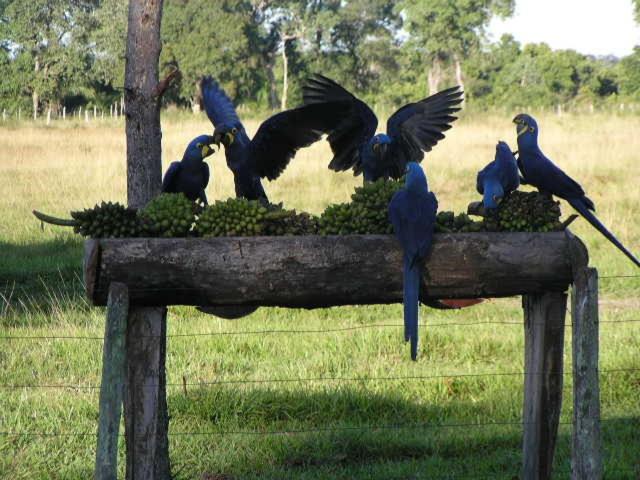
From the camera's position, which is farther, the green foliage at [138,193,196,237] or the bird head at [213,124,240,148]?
the bird head at [213,124,240,148]

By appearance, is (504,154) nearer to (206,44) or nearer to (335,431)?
(335,431)

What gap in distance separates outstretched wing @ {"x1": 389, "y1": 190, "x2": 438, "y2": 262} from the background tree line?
1313 inches

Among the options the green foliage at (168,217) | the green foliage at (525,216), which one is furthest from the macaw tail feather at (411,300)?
the green foliage at (168,217)

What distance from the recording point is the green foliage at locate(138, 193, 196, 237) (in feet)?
12.3

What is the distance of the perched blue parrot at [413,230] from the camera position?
3.72 m

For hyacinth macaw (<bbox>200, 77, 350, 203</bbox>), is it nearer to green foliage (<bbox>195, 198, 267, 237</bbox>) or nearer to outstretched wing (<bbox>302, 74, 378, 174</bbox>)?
outstretched wing (<bbox>302, 74, 378, 174</bbox>)

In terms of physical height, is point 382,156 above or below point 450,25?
below

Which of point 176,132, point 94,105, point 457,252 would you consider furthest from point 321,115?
point 94,105


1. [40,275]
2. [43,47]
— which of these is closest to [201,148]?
[40,275]

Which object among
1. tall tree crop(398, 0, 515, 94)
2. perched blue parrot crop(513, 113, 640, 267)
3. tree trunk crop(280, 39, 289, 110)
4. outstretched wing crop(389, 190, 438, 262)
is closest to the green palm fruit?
outstretched wing crop(389, 190, 438, 262)

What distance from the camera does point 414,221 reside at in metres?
3.71

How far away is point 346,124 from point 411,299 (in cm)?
185

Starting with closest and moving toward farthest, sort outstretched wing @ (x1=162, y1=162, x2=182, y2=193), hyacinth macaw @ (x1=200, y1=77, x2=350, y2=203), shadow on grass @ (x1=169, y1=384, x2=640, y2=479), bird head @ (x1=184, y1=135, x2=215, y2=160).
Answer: bird head @ (x1=184, y1=135, x2=215, y2=160) < outstretched wing @ (x1=162, y1=162, x2=182, y2=193) < hyacinth macaw @ (x1=200, y1=77, x2=350, y2=203) < shadow on grass @ (x1=169, y1=384, x2=640, y2=479)

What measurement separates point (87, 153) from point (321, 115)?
42.9 ft
